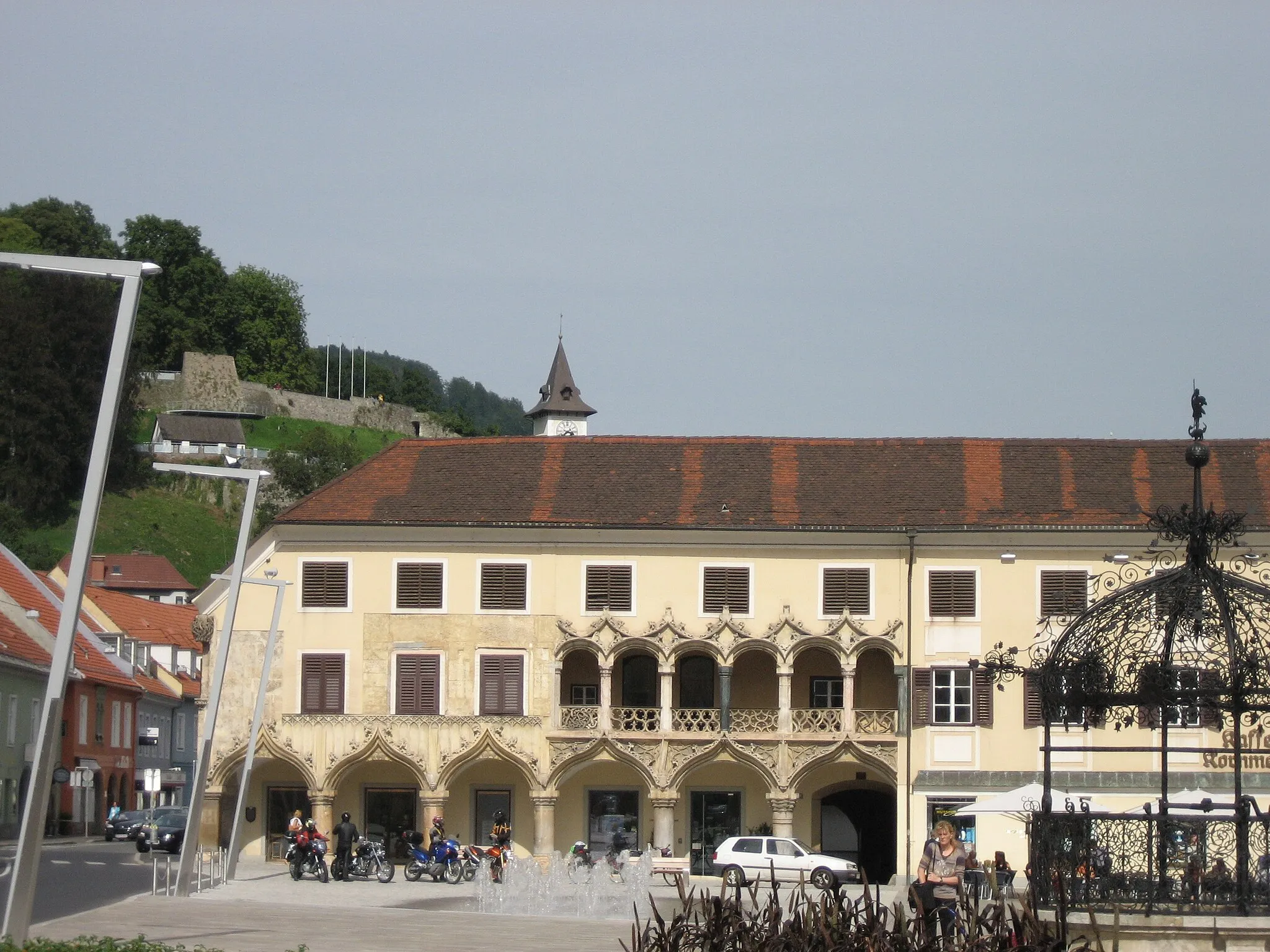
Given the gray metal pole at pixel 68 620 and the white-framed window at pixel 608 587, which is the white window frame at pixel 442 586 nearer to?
the white-framed window at pixel 608 587

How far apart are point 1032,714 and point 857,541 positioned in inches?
260

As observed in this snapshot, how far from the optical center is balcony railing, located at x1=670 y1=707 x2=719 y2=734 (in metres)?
55.7

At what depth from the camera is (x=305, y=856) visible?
152 ft

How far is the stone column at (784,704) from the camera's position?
55000mm

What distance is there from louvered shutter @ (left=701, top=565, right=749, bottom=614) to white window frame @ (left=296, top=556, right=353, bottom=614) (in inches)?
383

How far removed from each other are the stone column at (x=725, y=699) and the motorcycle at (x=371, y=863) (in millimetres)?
10530

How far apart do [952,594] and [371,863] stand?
17.3 meters

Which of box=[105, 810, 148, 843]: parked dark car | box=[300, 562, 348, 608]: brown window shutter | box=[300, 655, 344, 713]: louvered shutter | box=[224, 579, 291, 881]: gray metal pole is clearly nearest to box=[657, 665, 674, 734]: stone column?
box=[300, 655, 344, 713]: louvered shutter

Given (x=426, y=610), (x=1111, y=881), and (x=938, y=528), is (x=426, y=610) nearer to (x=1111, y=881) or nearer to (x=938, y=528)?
(x=938, y=528)

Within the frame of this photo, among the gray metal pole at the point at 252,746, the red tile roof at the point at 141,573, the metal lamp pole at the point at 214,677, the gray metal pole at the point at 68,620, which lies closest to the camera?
the gray metal pole at the point at 68,620

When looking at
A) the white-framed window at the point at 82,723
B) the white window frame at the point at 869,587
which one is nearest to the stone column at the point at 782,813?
the white window frame at the point at 869,587

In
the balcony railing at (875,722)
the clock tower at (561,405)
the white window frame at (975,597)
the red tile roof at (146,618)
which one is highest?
the clock tower at (561,405)

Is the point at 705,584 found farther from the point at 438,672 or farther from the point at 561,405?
the point at 561,405

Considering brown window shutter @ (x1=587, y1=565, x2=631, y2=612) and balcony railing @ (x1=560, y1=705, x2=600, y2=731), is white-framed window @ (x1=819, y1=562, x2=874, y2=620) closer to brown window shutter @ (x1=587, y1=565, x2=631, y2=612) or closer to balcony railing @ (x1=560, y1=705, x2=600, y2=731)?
brown window shutter @ (x1=587, y1=565, x2=631, y2=612)
